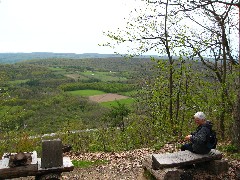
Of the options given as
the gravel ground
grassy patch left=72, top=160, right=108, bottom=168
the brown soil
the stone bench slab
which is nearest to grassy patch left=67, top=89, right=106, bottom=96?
the brown soil

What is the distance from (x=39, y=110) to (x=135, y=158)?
208 feet

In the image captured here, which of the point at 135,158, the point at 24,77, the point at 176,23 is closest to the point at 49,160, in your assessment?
the point at 135,158

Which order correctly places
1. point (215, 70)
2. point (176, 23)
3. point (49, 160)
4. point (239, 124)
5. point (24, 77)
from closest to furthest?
1. point (49, 160)
2. point (239, 124)
3. point (215, 70)
4. point (176, 23)
5. point (24, 77)

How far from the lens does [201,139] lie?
721cm

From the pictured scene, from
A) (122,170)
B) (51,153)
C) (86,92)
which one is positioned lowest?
(86,92)

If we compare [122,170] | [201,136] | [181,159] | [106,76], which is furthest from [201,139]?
[106,76]

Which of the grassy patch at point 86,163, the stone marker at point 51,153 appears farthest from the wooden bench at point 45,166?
the grassy patch at point 86,163

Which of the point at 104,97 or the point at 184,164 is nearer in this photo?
the point at 184,164

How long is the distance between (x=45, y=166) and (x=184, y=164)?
3276 mm

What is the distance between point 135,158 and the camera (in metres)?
10.9

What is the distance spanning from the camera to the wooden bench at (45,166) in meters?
6.90

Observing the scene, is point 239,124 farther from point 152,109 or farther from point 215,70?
point 152,109

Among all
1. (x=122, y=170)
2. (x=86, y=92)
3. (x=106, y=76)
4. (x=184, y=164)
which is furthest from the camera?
(x=106, y=76)

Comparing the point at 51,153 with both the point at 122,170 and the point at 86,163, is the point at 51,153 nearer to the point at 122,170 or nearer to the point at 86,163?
the point at 122,170
